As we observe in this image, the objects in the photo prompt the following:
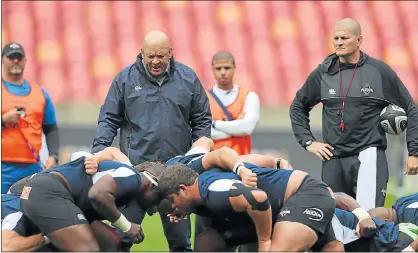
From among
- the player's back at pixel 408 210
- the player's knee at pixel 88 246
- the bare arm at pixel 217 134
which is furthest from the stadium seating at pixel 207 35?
the player's knee at pixel 88 246

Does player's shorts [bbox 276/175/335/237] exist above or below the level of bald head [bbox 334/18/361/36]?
below

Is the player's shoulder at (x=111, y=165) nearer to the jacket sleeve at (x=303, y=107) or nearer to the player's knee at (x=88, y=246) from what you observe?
the player's knee at (x=88, y=246)

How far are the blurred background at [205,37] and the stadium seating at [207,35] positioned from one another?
17mm

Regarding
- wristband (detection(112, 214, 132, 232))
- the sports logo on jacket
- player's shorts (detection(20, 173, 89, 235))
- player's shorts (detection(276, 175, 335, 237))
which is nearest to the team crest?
player's shorts (detection(20, 173, 89, 235))

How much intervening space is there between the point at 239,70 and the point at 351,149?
862cm

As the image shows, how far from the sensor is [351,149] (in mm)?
9516

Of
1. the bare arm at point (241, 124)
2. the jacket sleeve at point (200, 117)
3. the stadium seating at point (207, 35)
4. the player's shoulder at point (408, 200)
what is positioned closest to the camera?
the player's shoulder at point (408, 200)

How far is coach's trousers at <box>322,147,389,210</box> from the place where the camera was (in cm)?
948

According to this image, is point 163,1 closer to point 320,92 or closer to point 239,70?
point 239,70

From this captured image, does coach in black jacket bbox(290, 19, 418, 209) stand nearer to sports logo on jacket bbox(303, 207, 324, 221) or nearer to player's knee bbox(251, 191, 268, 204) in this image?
sports logo on jacket bbox(303, 207, 324, 221)

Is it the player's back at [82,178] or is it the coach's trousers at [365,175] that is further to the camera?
the coach's trousers at [365,175]

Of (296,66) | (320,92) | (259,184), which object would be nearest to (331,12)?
(296,66)

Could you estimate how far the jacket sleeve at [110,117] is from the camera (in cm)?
891

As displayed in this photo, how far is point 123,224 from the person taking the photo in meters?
7.85
